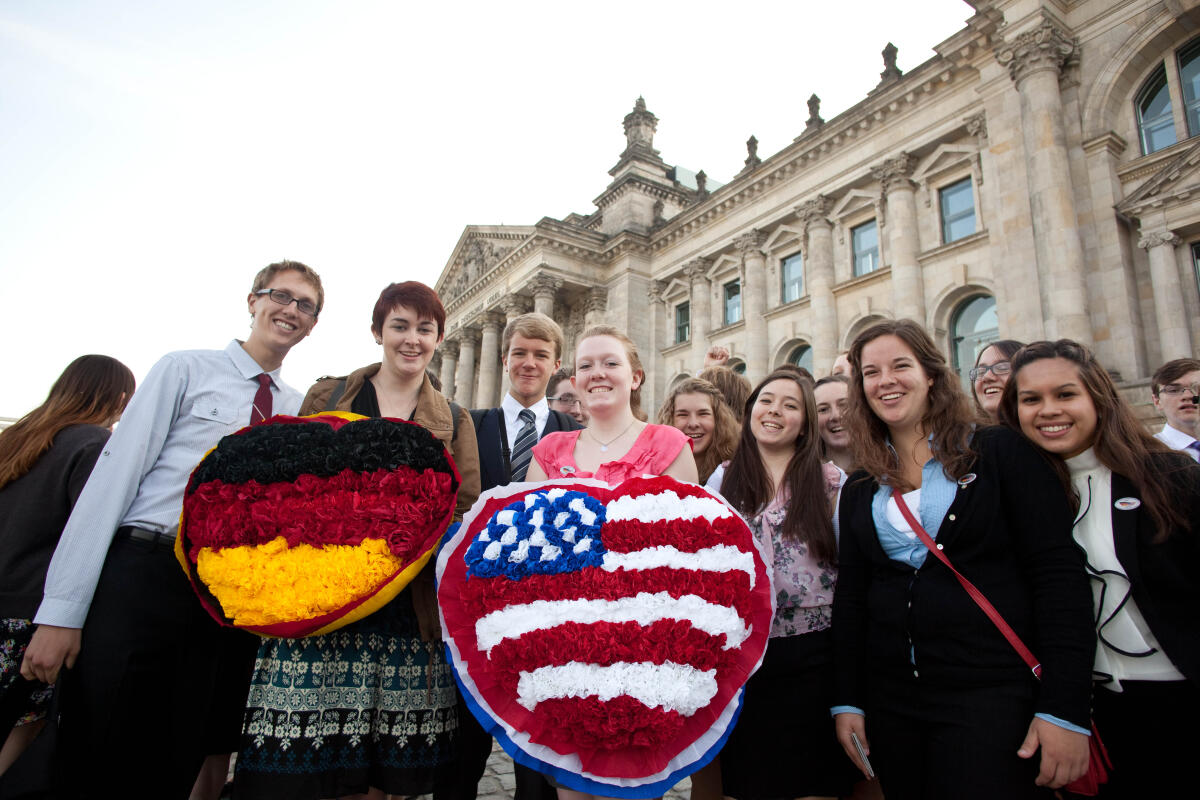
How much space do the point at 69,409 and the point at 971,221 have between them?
64.2ft

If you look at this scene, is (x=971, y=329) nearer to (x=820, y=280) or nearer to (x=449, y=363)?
(x=820, y=280)

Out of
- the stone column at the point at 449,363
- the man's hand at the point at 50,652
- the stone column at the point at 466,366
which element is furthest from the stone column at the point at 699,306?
the man's hand at the point at 50,652

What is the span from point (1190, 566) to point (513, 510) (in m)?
2.58

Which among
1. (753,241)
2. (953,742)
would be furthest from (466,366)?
(953,742)

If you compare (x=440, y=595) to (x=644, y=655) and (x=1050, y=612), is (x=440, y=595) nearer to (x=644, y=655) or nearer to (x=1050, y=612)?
(x=644, y=655)

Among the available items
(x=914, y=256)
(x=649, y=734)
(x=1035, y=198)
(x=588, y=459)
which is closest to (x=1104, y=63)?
(x=1035, y=198)

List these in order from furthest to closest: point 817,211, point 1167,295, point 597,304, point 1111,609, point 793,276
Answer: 1. point 597,304
2. point 793,276
3. point 817,211
4. point 1167,295
5. point 1111,609

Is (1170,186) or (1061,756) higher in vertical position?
(1170,186)

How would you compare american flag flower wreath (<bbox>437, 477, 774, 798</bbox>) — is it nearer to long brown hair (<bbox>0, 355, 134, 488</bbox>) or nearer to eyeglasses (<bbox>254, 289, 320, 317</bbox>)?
eyeglasses (<bbox>254, 289, 320, 317</bbox>)

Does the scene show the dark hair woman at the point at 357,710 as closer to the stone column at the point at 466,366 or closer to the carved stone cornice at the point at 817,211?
the carved stone cornice at the point at 817,211

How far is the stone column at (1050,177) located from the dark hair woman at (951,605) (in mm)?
12902

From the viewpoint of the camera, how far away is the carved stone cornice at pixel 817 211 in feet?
67.8

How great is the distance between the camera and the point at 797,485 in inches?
126

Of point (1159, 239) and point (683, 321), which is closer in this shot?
point (1159, 239)
